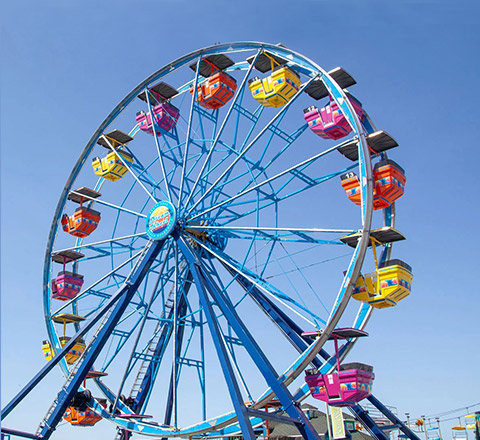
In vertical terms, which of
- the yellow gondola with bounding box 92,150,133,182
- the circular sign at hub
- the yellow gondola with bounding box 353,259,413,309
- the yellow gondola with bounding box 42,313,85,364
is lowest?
the yellow gondola with bounding box 353,259,413,309

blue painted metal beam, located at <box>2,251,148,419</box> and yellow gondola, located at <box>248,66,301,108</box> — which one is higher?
yellow gondola, located at <box>248,66,301,108</box>

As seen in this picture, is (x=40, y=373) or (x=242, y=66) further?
(x=242, y=66)

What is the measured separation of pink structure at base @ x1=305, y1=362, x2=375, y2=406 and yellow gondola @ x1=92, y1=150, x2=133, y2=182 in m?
10.0

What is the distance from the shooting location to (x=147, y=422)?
613 inches

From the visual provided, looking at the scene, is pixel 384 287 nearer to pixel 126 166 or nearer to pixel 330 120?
pixel 330 120

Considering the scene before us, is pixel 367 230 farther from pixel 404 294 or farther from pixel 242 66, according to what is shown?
pixel 242 66

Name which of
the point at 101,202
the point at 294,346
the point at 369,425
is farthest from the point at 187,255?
the point at 369,425

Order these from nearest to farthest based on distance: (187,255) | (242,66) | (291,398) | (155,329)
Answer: (291,398), (187,255), (242,66), (155,329)

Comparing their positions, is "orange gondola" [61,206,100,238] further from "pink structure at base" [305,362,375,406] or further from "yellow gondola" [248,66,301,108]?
"pink structure at base" [305,362,375,406]

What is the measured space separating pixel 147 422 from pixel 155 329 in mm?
3476

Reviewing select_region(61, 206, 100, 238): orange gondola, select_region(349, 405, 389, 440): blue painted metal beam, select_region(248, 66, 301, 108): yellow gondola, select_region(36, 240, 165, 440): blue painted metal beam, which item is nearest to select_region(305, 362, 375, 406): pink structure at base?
select_region(349, 405, 389, 440): blue painted metal beam

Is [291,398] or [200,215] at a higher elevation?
[200,215]

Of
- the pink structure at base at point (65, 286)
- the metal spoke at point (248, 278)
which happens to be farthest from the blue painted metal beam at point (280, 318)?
the pink structure at base at point (65, 286)

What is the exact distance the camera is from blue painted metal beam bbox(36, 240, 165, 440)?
1484cm
